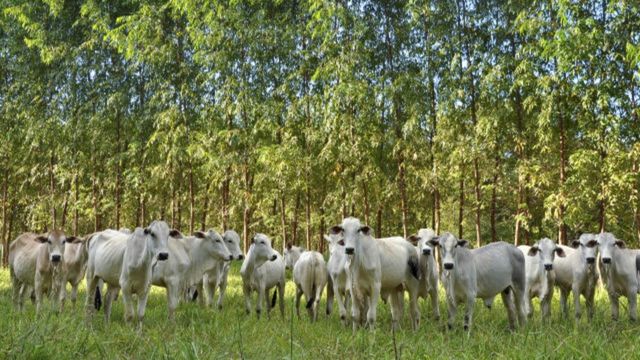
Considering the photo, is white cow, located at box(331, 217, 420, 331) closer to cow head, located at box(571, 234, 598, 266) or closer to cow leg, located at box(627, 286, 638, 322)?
cow head, located at box(571, 234, 598, 266)

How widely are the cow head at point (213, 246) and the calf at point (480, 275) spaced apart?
4.20 meters

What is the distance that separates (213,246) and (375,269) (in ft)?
12.6

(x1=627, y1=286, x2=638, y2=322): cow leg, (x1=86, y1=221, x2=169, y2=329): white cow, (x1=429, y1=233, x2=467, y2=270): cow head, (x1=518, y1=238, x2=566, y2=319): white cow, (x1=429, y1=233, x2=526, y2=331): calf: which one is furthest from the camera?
(x1=518, y1=238, x2=566, y2=319): white cow

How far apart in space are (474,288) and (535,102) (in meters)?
9.30

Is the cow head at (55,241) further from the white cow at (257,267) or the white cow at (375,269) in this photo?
the white cow at (375,269)

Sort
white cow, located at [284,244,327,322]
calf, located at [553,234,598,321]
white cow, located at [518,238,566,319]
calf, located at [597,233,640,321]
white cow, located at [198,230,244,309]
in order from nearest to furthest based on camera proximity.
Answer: calf, located at [597,233,640,321] < calf, located at [553,234,598,321] < white cow, located at [518,238,566,319] < white cow, located at [284,244,327,322] < white cow, located at [198,230,244,309]

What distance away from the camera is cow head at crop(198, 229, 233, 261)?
11.7 meters

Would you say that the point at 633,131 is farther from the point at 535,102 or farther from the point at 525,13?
the point at 525,13

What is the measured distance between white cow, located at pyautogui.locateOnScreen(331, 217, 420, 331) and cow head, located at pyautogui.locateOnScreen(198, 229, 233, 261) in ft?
9.64

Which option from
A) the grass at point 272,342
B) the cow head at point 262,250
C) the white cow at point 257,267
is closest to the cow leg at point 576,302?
the grass at point 272,342

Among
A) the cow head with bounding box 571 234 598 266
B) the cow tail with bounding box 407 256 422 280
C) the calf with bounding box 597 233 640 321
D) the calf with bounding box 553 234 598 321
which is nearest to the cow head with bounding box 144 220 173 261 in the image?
the cow tail with bounding box 407 256 422 280

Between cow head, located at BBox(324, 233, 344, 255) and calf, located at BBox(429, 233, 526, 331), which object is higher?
cow head, located at BBox(324, 233, 344, 255)

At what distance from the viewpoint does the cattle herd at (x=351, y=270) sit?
9.23 meters

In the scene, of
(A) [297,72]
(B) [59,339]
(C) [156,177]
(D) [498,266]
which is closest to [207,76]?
(A) [297,72]
